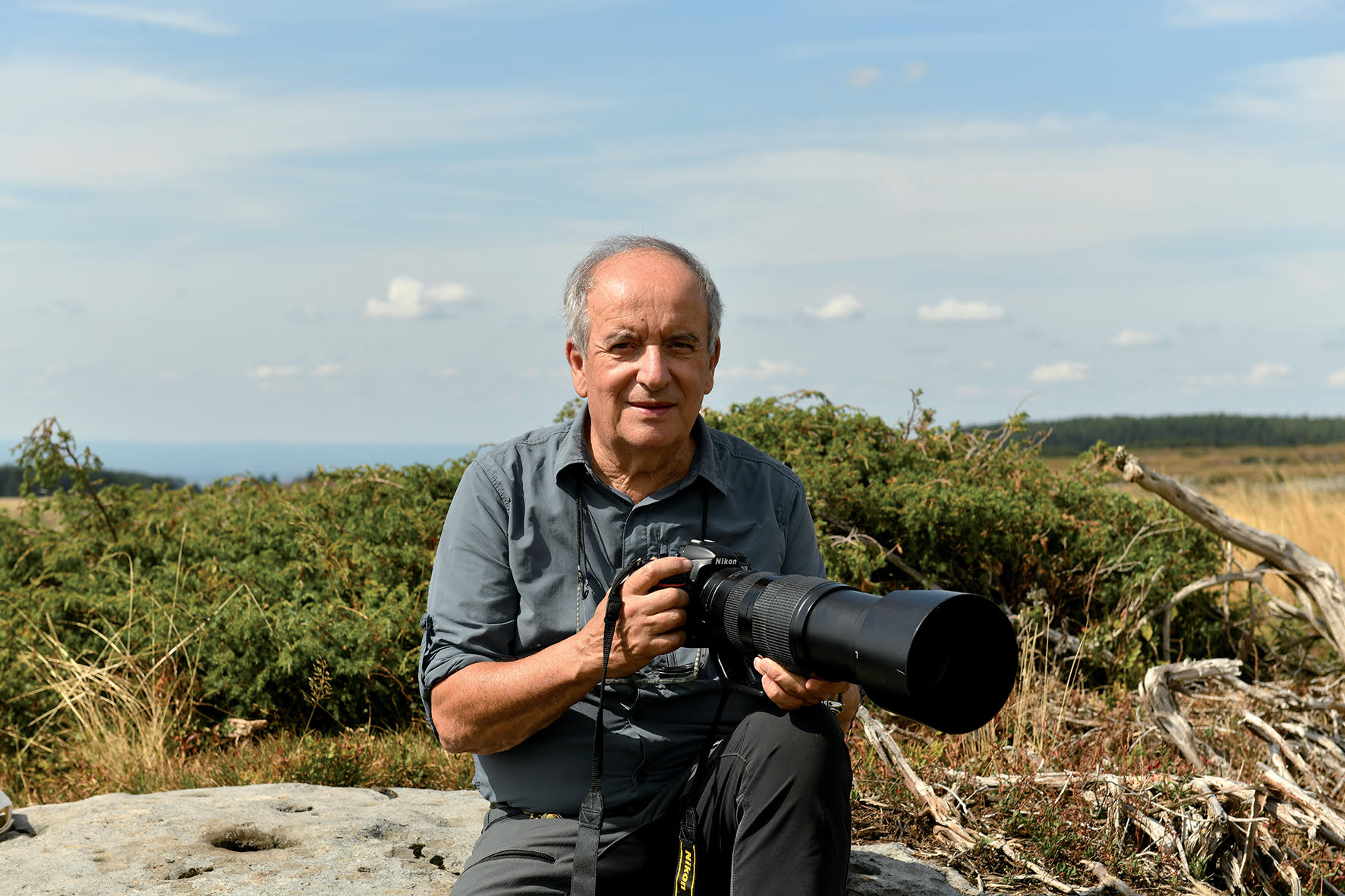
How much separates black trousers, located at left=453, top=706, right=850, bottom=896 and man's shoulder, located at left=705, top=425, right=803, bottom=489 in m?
0.65

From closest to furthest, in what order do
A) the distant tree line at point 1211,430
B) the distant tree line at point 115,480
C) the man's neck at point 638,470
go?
the man's neck at point 638,470 < the distant tree line at point 115,480 < the distant tree line at point 1211,430

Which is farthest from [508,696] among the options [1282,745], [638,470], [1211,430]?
[1211,430]

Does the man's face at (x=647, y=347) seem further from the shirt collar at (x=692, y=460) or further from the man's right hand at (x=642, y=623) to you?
the man's right hand at (x=642, y=623)

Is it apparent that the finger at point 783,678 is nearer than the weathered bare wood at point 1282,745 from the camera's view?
Yes

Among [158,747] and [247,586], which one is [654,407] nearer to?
[158,747]

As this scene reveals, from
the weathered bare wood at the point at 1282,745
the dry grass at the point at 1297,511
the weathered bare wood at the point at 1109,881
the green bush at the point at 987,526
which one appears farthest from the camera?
the dry grass at the point at 1297,511

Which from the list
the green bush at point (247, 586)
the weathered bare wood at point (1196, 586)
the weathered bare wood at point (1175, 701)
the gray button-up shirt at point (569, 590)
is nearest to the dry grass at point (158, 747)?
the green bush at point (247, 586)

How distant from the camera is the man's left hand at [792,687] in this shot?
87.9 inches

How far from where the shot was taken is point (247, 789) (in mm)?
3570

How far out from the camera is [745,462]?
9.41 feet

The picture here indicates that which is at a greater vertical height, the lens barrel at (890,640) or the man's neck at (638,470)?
the man's neck at (638,470)

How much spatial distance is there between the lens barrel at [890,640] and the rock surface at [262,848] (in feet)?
3.68

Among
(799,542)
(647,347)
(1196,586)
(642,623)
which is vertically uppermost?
(647,347)

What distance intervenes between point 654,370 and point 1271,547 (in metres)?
4.12
